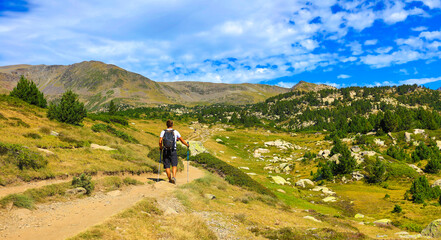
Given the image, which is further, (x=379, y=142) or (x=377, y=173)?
(x=379, y=142)

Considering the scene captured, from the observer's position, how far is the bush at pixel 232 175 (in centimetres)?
2683

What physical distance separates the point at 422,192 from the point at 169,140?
3786 cm

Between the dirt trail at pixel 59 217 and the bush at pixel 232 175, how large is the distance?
51.9 ft

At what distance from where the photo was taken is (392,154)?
54.5 meters

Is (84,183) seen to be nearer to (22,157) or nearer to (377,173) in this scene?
(22,157)

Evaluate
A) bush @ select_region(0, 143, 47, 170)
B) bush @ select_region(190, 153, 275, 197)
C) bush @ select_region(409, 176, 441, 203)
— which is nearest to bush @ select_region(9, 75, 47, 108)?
bush @ select_region(190, 153, 275, 197)

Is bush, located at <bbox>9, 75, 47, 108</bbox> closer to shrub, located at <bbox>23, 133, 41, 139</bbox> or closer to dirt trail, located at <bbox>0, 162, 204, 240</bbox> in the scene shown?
shrub, located at <bbox>23, 133, 41, 139</bbox>

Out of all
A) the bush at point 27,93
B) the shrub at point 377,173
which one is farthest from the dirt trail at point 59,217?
the bush at point 27,93

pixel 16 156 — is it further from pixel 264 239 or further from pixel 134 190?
pixel 264 239

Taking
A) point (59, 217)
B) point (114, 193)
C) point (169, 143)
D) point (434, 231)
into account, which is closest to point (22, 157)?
point (114, 193)

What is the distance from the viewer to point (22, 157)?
13461mm

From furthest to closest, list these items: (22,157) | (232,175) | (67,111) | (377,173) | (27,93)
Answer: (27,93) → (377,173) → (67,111) → (232,175) → (22,157)

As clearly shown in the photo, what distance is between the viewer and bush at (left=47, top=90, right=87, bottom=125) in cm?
3644

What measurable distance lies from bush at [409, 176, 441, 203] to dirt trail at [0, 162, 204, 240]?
36.2 meters
